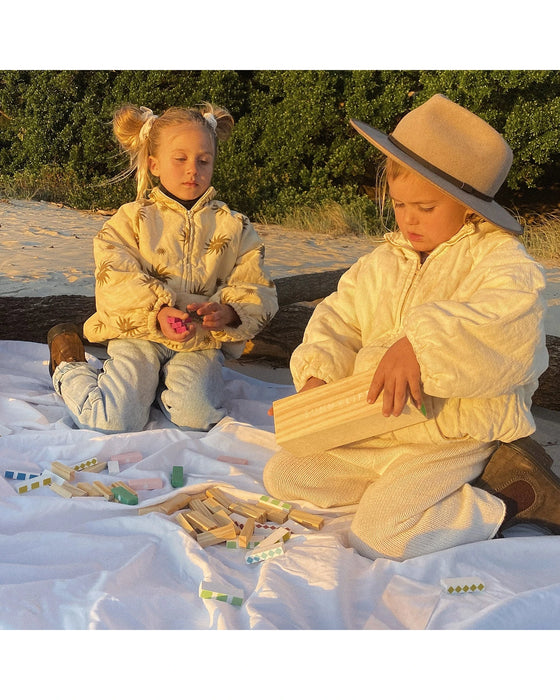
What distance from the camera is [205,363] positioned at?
347 cm

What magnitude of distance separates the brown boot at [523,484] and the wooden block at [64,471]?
4.29 ft

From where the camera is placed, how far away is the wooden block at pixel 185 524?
2404 mm

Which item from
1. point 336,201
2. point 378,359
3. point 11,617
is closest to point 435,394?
point 378,359

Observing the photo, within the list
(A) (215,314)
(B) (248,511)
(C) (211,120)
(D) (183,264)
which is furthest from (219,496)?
→ (C) (211,120)

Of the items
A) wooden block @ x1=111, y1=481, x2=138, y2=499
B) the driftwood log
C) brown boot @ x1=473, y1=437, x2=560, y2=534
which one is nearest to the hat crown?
brown boot @ x1=473, y1=437, x2=560, y2=534

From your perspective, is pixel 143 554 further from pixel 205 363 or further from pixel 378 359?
pixel 205 363

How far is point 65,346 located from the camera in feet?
12.1

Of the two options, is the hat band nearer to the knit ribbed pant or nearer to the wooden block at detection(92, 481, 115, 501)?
the knit ribbed pant

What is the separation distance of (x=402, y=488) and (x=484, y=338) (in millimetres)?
495

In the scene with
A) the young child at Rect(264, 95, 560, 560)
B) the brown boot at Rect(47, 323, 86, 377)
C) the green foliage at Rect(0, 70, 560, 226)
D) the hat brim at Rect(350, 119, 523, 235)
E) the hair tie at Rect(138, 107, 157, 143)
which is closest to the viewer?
the young child at Rect(264, 95, 560, 560)

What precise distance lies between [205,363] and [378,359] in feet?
3.73

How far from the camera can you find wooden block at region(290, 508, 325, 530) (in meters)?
2.47

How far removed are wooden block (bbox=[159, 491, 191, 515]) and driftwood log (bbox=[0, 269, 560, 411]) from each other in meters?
1.77

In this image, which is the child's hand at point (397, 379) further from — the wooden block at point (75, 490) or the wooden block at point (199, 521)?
the wooden block at point (75, 490)
